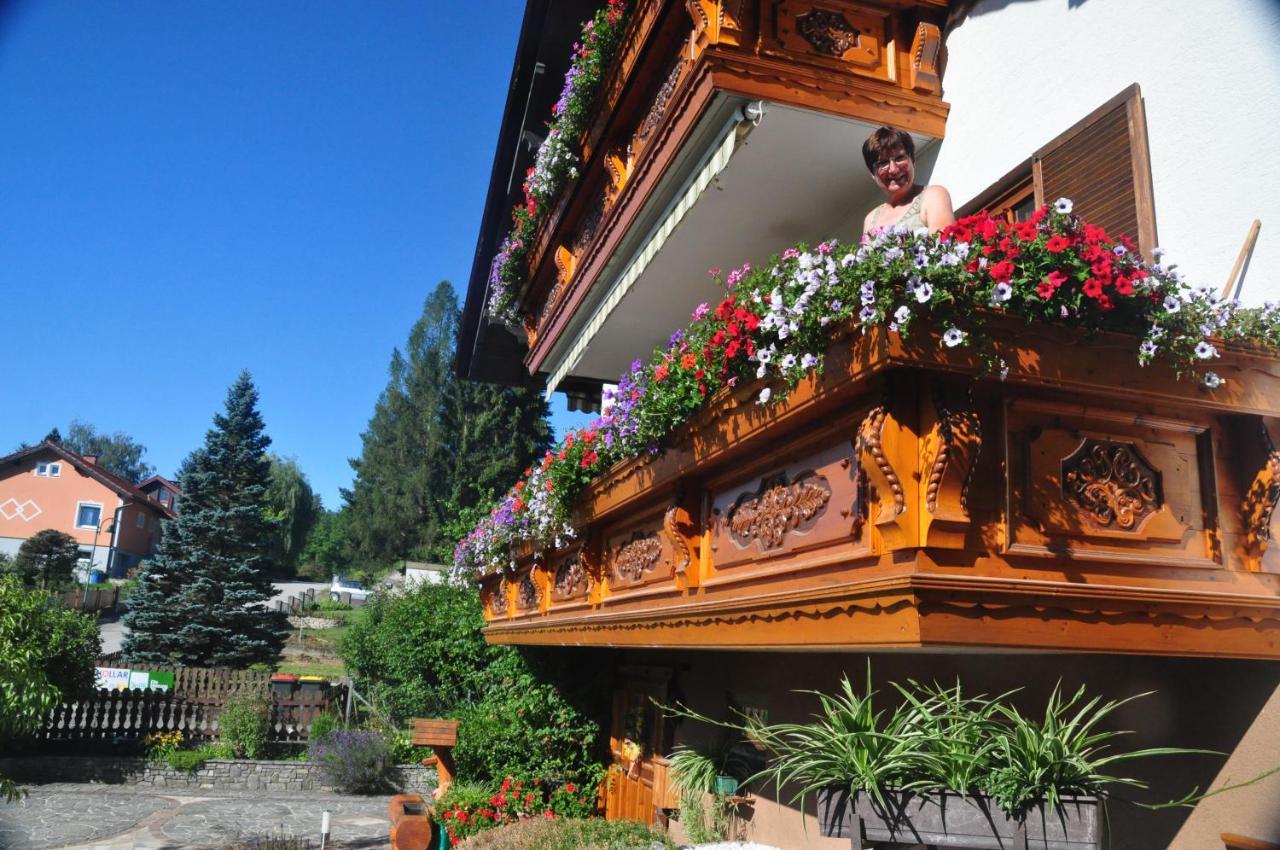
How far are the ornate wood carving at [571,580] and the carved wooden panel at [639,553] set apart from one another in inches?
19.2

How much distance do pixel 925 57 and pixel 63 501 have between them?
6283 cm

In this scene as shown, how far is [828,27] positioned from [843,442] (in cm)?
343

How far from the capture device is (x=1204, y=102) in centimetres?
407

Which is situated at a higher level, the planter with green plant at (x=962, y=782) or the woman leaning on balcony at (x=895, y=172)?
the woman leaning on balcony at (x=895, y=172)

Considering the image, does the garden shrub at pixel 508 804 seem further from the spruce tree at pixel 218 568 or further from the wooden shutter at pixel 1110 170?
the spruce tree at pixel 218 568

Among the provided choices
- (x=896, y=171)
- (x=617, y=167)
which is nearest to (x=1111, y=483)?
(x=896, y=171)

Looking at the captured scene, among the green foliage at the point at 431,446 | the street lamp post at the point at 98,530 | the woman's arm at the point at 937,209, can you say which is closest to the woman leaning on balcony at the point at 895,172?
the woman's arm at the point at 937,209

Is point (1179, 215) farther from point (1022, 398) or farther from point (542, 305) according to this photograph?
point (542, 305)

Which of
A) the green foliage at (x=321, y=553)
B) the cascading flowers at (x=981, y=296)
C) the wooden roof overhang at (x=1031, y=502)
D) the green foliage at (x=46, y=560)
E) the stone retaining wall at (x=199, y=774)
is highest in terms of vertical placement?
the green foliage at (x=321, y=553)

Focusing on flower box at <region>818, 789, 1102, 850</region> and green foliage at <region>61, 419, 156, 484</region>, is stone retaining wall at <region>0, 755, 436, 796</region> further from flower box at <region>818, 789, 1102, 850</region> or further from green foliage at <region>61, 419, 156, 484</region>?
green foliage at <region>61, 419, 156, 484</region>

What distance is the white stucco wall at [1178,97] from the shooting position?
12.4 feet

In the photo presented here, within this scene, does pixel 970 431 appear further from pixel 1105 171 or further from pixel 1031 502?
pixel 1105 171

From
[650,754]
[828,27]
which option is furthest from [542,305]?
[828,27]

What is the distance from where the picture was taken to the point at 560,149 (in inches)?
379
